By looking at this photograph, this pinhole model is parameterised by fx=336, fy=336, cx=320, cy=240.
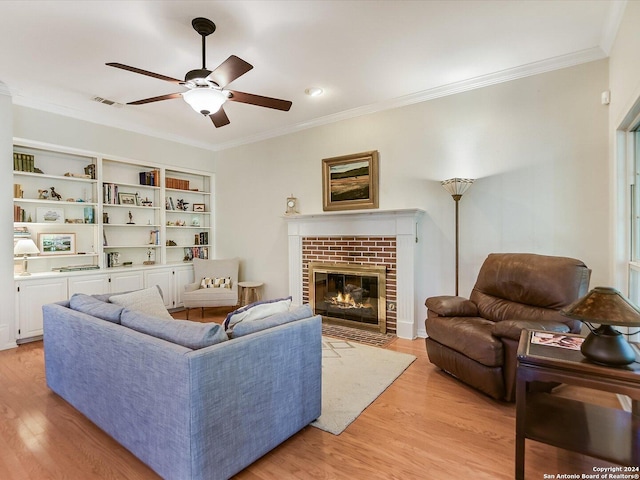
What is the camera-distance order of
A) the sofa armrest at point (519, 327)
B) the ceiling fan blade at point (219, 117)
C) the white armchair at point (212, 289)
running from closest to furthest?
the sofa armrest at point (519, 327) < the ceiling fan blade at point (219, 117) < the white armchair at point (212, 289)

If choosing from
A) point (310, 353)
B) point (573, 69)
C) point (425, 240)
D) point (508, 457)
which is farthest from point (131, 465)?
point (573, 69)

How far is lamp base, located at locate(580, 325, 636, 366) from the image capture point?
145 cm

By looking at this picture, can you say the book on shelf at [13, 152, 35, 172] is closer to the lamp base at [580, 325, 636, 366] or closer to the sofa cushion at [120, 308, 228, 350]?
the sofa cushion at [120, 308, 228, 350]

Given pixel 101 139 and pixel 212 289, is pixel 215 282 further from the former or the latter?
pixel 101 139

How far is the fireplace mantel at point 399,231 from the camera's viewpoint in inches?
151

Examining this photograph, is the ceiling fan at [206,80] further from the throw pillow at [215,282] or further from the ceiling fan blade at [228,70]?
the throw pillow at [215,282]

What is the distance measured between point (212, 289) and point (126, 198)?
6.06 ft

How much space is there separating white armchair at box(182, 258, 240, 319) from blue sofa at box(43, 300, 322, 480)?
7.74 ft

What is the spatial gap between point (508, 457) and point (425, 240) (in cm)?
238

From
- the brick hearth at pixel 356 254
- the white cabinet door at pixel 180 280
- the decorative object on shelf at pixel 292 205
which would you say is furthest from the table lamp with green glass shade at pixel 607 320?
the white cabinet door at pixel 180 280

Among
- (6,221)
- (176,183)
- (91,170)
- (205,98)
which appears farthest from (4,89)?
(205,98)

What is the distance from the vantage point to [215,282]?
16.8 ft

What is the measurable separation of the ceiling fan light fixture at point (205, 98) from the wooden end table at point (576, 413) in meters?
2.49

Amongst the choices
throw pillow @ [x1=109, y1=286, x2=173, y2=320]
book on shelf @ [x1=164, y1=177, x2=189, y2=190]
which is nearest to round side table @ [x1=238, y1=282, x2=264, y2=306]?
book on shelf @ [x1=164, y1=177, x2=189, y2=190]
